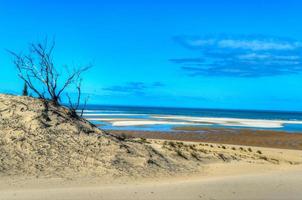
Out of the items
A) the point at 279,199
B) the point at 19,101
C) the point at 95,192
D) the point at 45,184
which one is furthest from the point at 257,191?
the point at 19,101

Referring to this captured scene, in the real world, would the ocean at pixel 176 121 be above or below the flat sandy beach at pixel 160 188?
above

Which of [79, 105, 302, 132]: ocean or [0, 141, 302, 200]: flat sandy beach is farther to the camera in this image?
[79, 105, 302, 132]: ocean

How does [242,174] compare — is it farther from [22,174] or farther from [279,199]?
[22,174]

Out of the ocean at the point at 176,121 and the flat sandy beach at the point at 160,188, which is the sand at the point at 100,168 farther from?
the ocean at the point at 176,121

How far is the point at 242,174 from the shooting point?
14.1 meters

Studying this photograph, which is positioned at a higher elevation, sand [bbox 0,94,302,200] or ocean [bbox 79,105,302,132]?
ocean [bbox 79,105,302,132]

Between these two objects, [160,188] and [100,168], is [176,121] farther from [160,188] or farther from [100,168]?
[160,188]

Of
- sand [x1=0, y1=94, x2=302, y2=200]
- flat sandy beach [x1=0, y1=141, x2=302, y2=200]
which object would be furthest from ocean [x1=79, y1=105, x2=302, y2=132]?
flat sandy beach [x1=0, y1=141, x2=302, y2=200]

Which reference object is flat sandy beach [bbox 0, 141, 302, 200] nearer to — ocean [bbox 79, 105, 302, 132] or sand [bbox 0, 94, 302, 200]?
sand [bbox 0, 94, 302, 200]

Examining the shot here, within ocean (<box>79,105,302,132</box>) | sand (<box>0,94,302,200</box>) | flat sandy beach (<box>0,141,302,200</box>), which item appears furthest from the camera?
ocean (<box>79,105,302,132</box>)

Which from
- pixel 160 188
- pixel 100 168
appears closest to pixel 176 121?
pixel 100 168

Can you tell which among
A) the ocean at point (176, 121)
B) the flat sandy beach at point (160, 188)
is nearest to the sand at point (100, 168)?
the flat sandy beach at point (160, 188)

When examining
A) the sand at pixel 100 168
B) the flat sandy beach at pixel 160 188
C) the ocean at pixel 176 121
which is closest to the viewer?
the flat sandy beach at pixel 160 188

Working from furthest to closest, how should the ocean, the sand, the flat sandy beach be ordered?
1. the ocean
2. the sand
3. the flat sandy beach
